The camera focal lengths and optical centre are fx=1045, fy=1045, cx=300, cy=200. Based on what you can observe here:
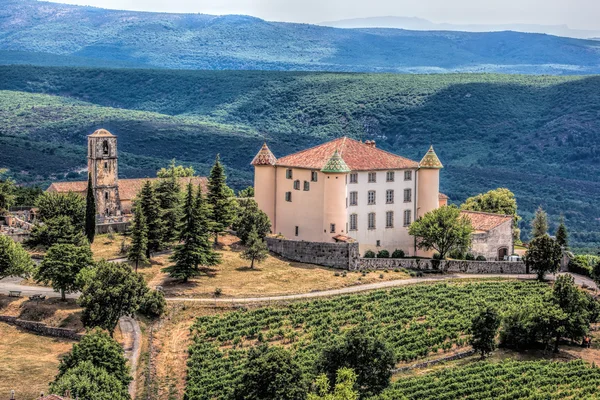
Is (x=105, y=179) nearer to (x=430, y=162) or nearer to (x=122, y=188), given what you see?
(x=122, y=188)

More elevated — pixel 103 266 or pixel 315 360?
pixel 103 266

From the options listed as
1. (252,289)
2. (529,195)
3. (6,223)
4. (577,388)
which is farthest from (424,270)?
(529,195)

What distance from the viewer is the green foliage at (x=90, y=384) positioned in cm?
4947

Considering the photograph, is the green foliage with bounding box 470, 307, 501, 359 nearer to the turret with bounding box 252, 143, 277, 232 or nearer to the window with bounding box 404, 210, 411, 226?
the window with bounding box 404, 210, 411, 226

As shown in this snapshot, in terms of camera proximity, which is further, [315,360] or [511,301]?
[511,301]

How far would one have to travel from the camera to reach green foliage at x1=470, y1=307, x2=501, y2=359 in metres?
62.5

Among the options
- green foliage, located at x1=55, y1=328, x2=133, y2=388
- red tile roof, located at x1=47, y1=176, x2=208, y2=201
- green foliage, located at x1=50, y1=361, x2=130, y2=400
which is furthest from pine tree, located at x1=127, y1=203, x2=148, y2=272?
red tile roof, located at x1=47, y1=176, x2=208, y2=201

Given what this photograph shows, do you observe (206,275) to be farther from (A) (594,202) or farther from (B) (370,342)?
(A) (594,202)

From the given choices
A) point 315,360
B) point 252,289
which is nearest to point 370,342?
point 315,360

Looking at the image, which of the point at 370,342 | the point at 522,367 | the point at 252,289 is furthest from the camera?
the point at 252,289

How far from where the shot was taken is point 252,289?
234 ft

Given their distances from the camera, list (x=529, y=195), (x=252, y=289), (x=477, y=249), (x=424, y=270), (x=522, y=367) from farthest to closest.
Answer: (x=529, y=195) → (x=477, y=249) → (x=424, y=270) → (x=252, y=289) → (x=522, y=367)

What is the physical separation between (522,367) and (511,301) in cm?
1118

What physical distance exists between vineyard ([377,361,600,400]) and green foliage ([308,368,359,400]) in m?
2.21
